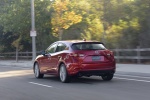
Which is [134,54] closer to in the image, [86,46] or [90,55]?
[86,46]

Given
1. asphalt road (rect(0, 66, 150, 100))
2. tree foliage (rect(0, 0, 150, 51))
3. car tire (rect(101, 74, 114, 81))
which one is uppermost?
tree foliage (rect(0, 0, 150, 51))

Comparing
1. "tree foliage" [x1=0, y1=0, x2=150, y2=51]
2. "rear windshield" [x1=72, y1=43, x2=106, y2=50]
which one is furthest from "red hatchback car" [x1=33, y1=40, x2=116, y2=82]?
"tree foliage" [x1=0, y1=0, x2=150, y2=51]

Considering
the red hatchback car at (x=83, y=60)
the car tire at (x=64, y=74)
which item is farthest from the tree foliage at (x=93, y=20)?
the car tire at (x=64, y=74)

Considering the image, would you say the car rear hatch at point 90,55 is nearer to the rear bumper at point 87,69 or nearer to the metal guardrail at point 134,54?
the rear bumper at point 87,69

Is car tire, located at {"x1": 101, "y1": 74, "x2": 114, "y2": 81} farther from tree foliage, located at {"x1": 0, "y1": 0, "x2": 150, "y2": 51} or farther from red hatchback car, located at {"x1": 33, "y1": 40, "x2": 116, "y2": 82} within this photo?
tree foliage, located at {"x1": 0, "y1": 0, "x2": 150, "y2": 51}

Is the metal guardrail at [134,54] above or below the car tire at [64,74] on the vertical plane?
above

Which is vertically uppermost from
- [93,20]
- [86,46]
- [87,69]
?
[93,20]

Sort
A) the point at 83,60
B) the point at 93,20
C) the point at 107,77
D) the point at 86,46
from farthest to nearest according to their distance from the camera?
the point at 93,20, the point at 107,77, the point at 86,46, the point at 83,60

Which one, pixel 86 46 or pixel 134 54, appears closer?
pixel 86 46

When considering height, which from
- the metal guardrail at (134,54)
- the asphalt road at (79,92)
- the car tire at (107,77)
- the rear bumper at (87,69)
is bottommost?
the asphalt road at (79,92)

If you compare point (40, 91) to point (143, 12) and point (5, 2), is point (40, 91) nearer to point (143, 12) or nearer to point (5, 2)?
point (143, 12)

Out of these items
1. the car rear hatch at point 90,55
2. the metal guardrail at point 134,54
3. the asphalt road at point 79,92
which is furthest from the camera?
the metal guardrail at point 134,54

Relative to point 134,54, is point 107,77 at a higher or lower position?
lower

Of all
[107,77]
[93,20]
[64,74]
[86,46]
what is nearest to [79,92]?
[64,74]
